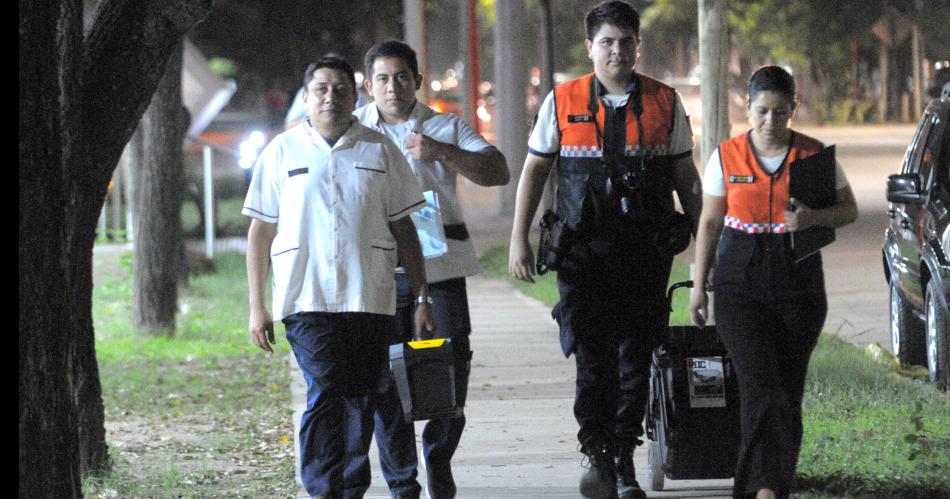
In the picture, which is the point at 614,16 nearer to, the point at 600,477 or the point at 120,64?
the point at 600,477

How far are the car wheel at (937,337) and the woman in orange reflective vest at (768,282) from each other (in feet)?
11.2

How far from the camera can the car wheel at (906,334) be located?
1030 cm

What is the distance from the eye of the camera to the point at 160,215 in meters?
13.8

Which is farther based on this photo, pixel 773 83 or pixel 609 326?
pixel 609 326

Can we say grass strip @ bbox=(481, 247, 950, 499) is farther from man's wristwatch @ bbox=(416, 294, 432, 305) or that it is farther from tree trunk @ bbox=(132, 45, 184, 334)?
tree trunk @ bbox=(132, 45, 184, 334)

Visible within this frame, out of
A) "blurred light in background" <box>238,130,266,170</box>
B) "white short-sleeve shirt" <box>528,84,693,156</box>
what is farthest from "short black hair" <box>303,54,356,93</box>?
"blurred light in background" <box>238,130,266,170</box>

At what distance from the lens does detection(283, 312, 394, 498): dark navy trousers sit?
5.88 meters

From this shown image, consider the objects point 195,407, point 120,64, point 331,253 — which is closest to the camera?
point 331,253

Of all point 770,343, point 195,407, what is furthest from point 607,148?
point 195,407

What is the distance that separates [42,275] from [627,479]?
2.43 metres

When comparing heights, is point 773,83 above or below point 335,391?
above

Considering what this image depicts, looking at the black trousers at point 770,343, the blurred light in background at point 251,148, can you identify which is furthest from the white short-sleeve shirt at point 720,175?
the blurred light in background at point 251,148

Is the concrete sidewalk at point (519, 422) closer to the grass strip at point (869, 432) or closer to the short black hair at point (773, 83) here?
the grass strip at point (869, 432)

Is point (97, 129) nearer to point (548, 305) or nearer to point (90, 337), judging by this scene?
point (90, 337)
